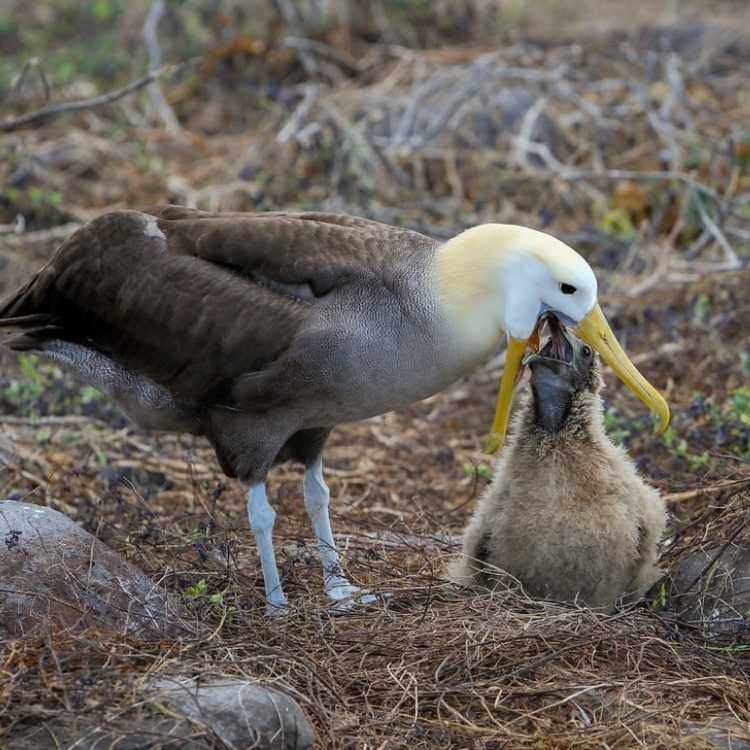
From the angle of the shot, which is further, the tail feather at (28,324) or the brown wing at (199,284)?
the tail feather at (28,324)

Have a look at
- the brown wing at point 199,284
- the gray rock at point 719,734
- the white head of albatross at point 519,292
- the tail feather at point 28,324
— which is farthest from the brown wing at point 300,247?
the gray rock at point 719,734

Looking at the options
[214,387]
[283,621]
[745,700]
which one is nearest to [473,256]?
[214,387]

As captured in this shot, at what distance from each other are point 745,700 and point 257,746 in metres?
1.59

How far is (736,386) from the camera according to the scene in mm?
7121

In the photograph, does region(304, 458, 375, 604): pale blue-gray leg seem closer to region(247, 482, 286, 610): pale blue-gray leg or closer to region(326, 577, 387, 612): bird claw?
region(326, 577, 387, 612): bird claw

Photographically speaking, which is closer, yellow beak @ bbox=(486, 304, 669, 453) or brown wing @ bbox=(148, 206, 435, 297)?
yellow beak @ bbox=(486, 304, 669, 453)

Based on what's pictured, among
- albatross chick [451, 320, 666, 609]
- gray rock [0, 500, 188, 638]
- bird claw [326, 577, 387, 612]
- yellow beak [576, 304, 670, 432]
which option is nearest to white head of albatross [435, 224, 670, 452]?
yellow beak [576, 304, 670, 432]

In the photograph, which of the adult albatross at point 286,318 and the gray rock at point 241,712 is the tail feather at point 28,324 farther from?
the gray rock at point 241,712

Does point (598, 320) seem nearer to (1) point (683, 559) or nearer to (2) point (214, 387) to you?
(1) point (683, 559)

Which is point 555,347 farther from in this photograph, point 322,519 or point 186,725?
point 186,725

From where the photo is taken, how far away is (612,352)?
4.88 metres

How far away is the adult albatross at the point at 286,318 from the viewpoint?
489 cm

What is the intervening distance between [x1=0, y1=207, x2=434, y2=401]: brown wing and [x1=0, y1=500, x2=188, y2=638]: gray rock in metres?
0.83

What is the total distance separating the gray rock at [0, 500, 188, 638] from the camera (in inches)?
171
